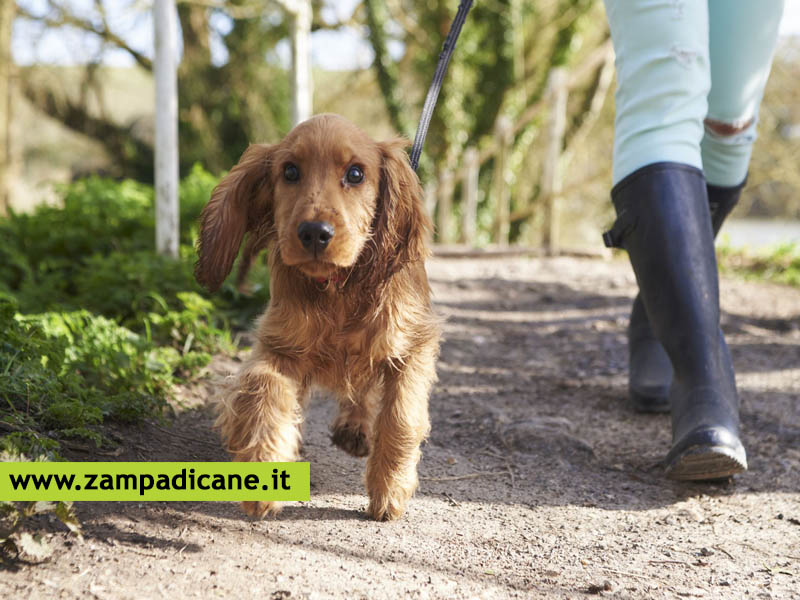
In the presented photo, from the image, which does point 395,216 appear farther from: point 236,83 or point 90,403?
point 236,83

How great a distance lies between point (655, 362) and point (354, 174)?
1706mm

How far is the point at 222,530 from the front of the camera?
179 centimetres

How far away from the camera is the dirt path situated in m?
1.59

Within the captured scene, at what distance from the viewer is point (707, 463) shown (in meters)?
2.19

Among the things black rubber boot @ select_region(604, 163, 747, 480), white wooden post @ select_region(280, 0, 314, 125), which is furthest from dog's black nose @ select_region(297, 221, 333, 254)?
white wooden post @ select_region(280, 0, 314, 125)

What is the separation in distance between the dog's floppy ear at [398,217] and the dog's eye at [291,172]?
0.26m

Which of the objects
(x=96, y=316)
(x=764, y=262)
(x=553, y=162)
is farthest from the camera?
(x=553, y=162)

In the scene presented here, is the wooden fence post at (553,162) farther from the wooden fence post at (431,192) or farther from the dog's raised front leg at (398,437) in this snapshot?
the dog's raised front leg at (398,437)

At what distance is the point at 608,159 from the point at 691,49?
12327 mm

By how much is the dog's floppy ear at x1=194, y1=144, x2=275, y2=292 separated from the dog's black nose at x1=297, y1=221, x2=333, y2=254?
0.38 m

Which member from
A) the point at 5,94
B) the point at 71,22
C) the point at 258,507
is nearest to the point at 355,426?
the point at 258,507

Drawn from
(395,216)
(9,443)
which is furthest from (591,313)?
(9,443)

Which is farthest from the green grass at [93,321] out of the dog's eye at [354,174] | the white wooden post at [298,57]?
the white wooden post at [298,57]

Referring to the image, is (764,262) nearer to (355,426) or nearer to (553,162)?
(553,162)
